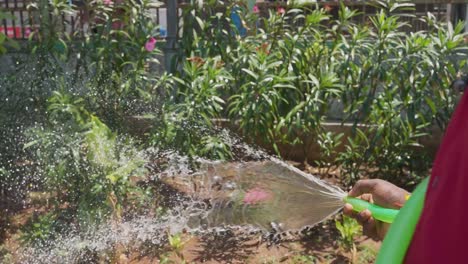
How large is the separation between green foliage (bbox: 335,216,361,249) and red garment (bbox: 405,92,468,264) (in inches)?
99.5

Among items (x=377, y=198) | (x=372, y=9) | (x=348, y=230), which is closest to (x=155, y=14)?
(x=372, y=9)

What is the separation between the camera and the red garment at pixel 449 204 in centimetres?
92

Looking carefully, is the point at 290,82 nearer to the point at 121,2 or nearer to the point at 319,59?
the point at 319,59

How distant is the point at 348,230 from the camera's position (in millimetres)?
3504

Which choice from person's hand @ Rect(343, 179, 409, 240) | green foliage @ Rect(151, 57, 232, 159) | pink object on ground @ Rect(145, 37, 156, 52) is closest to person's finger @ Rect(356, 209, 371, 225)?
person's hand @ Rect(343, 179, 409, 240)

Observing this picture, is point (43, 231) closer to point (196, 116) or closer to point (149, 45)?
point (196, 116)

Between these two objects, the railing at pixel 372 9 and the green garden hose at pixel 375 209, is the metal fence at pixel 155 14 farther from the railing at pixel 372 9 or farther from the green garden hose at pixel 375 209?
the green garden hose at pixel 375 209

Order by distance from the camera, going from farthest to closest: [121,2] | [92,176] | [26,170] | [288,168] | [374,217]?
1. [121,2]
2. [26,170]
3. [288,168]
4. [92,176]
5. [374,217]

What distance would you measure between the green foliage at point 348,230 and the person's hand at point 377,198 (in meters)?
1.20

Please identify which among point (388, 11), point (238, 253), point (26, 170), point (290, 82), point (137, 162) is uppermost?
point (388, 11)

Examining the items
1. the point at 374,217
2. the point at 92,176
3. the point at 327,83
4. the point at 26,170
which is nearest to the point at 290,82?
the point at 327,83

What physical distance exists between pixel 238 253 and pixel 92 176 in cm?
97

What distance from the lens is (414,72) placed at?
163 inches

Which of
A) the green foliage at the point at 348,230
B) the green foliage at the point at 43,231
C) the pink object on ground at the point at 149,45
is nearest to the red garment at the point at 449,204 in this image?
the green foliage at the point at 348,230
